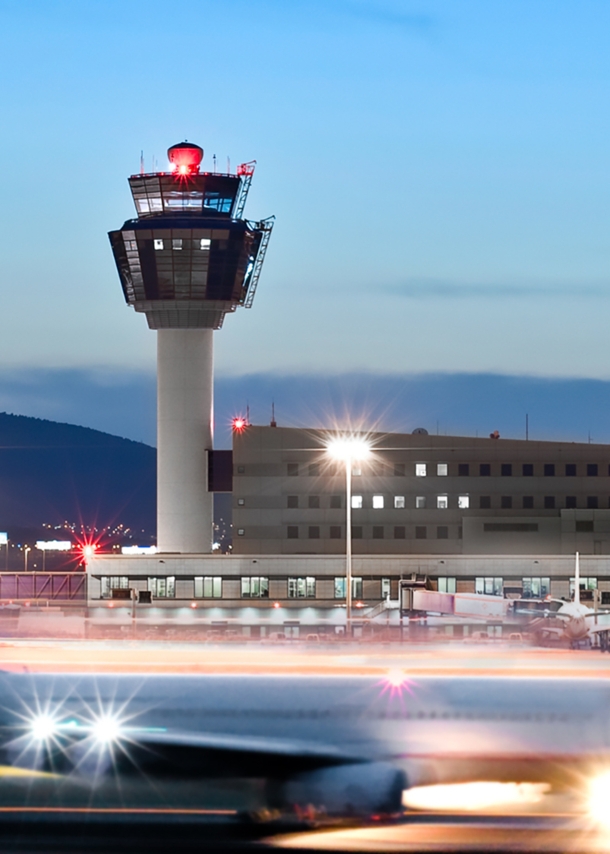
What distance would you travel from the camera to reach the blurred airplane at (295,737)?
68.1ft

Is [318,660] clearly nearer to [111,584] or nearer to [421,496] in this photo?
[111,584]

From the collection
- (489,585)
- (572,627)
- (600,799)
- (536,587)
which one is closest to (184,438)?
(489,585)

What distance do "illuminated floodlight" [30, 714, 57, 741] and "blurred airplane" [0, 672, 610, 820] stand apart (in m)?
0.03

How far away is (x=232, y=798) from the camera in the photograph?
2055 cm

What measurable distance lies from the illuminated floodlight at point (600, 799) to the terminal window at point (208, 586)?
244ft

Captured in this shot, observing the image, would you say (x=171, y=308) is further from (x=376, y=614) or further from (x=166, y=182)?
(x=376, y=614)

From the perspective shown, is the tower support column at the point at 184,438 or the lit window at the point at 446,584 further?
the tower support column at the point at 184,438

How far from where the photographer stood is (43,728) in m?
21.7

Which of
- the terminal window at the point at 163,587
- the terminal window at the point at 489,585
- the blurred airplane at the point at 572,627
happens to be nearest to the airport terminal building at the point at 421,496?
the terminal window at the point at 489,585

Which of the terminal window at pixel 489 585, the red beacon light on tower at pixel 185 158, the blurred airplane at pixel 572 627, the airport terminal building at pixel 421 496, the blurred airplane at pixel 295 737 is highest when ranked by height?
the red beacon light on tower at pixel 185 158

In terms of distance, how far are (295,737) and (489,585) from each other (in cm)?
7426

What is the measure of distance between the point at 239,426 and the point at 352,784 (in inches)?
3174

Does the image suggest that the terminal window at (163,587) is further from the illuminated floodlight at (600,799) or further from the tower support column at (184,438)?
the illuminated floodlight at (600,799)

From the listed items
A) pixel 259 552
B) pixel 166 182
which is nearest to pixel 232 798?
pixel 259 552
